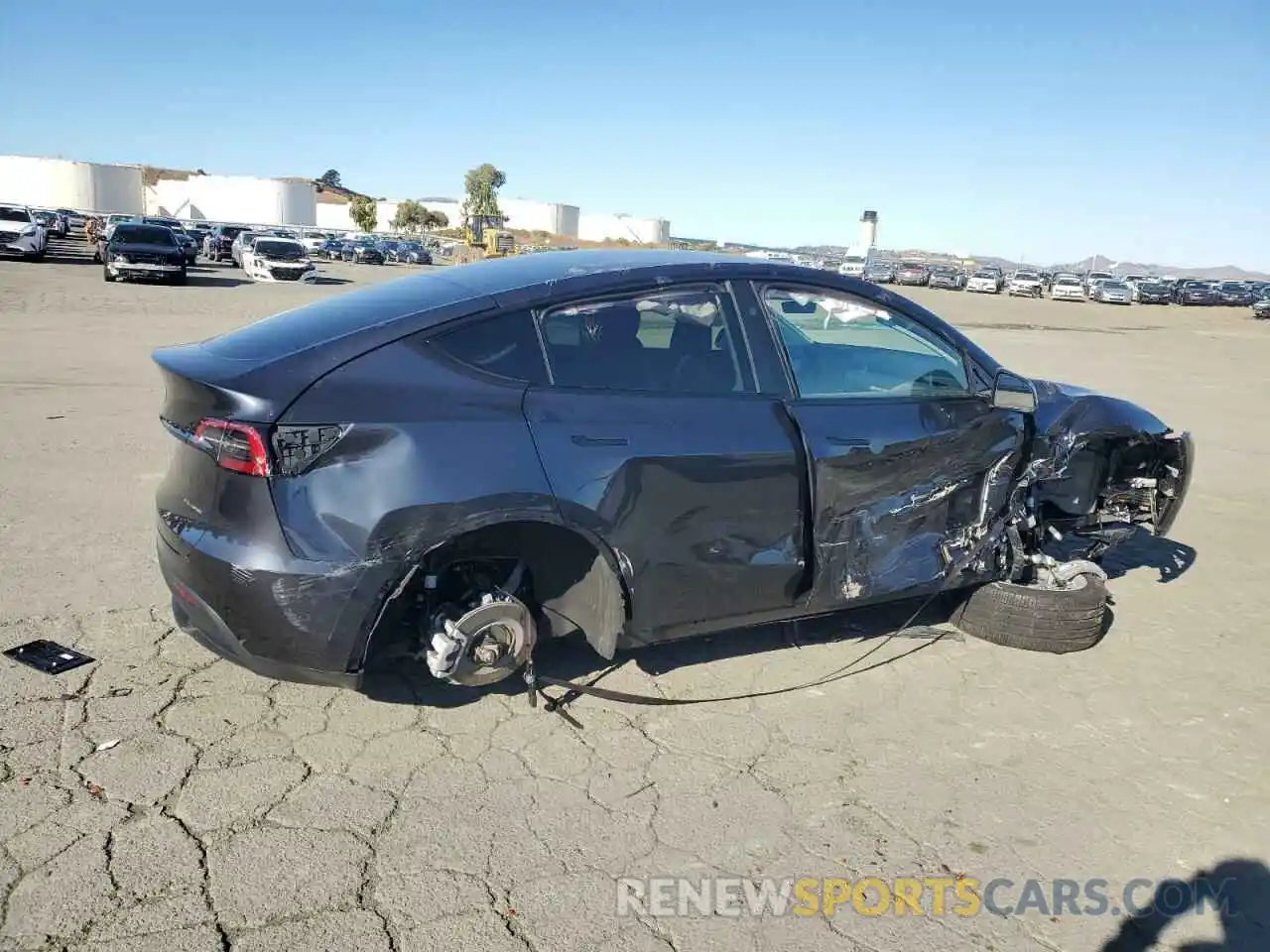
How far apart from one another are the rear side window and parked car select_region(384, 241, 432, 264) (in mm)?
61400

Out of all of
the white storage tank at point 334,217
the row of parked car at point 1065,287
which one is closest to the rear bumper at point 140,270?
the row of parked car at point 1065,287

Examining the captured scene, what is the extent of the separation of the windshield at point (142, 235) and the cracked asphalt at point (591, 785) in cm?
2374

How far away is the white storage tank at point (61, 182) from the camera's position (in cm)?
9881

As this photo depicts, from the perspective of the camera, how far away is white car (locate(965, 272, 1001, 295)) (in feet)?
186

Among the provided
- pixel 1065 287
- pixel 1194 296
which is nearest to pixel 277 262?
pixel 1065 287

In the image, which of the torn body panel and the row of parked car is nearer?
the torn body panel

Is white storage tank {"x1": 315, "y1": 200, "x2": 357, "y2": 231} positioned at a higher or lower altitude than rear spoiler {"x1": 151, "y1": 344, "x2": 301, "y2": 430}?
higher

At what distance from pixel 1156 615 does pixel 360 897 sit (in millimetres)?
4376

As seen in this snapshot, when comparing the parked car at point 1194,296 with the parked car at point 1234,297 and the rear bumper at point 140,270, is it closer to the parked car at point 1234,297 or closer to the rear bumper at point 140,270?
the parked car at point 1234,297

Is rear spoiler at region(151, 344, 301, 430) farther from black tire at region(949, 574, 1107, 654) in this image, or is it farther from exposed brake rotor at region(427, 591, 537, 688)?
black tire at region(949, 574, 1107, 654)

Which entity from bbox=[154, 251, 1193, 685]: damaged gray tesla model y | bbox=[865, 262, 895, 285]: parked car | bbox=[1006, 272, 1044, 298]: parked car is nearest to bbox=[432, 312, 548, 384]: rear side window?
bbox=[154, 251, 1193, 685]: damaged gray tesla model y

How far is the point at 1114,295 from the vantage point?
53.8m

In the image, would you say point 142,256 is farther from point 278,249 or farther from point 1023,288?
point 1023,288

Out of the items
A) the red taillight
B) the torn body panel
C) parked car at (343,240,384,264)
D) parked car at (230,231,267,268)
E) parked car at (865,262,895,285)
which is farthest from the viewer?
parked car at (343,240,384,264)
